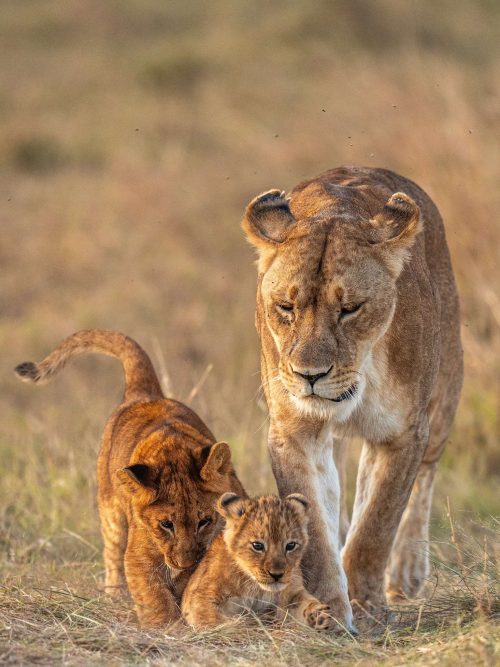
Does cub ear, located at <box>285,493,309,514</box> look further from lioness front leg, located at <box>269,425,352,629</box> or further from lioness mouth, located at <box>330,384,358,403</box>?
lioness mouth, located at <box>330,384,358,403</box>

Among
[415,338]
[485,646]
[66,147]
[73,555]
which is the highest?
[66,147]

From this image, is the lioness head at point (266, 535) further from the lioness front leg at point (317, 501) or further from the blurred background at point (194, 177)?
the blurred background at point (194, 177)

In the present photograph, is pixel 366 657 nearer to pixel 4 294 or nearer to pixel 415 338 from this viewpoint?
pixel 415 338

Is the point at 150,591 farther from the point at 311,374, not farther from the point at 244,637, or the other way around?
the point at 311,374

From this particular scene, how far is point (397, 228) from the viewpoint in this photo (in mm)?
5445

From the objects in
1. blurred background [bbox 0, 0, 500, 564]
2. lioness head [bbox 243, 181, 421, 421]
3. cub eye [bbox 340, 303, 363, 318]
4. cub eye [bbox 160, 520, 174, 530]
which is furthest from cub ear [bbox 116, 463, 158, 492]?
blurred background [bbox 0, 0, 500, 564]

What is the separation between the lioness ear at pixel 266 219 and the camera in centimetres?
560

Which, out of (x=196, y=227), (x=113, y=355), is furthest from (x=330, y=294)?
(x=196, y=227)

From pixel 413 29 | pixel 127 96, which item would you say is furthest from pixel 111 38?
pixel 413 29

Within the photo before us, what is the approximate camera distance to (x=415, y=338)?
18.3 feet

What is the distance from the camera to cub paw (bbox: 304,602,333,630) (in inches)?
195

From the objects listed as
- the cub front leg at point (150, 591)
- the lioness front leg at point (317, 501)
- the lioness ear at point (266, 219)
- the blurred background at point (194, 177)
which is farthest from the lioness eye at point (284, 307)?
the blurred background at point (194, 177)

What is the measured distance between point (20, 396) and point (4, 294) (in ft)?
9.26

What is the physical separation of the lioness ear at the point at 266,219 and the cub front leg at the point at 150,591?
50.8 inches
